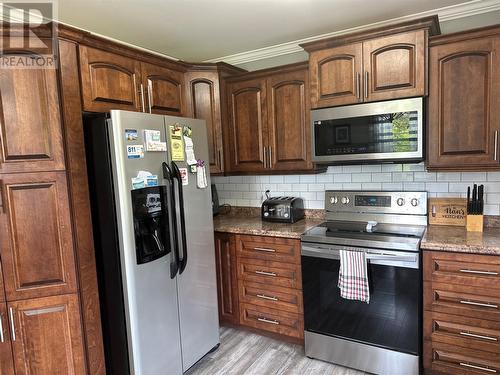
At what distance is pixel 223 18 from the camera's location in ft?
7.75

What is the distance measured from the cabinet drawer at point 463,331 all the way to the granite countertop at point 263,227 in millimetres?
990

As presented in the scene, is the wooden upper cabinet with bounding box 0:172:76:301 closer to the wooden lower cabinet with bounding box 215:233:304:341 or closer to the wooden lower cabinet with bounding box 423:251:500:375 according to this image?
the wooden lower cabinet with bounding box 215:233:304:341

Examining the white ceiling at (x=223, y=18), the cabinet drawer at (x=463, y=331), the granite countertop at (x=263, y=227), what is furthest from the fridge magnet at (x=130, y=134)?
the cabinet drawer at (x=463, y=331)

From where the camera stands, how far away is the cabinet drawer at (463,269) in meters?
1.84

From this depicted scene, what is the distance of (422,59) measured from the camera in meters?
2.12

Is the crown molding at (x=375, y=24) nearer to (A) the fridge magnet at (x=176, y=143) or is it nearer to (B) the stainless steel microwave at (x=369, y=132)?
(B) the stainless steel microwave at (x=369, y=132)

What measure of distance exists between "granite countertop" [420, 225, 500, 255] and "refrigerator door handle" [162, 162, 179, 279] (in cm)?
151

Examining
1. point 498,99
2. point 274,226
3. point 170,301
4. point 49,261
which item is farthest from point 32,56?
point 498,99

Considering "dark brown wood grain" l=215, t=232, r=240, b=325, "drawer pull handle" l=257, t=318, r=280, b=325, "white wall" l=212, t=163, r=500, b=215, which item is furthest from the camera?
"dark brown wood grain" l=215, t=232, r=240, b=325

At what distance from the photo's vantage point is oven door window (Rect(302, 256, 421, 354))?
2027 mm

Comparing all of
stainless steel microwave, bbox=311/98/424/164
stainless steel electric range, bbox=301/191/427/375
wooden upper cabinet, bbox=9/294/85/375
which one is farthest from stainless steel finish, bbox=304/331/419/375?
wooden upper cabinet, bbox=9/294/85/375

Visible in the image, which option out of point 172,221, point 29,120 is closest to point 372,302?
point 172,221

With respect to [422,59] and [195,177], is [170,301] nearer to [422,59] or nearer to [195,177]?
[195,177]

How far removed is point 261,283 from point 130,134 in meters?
1.54
